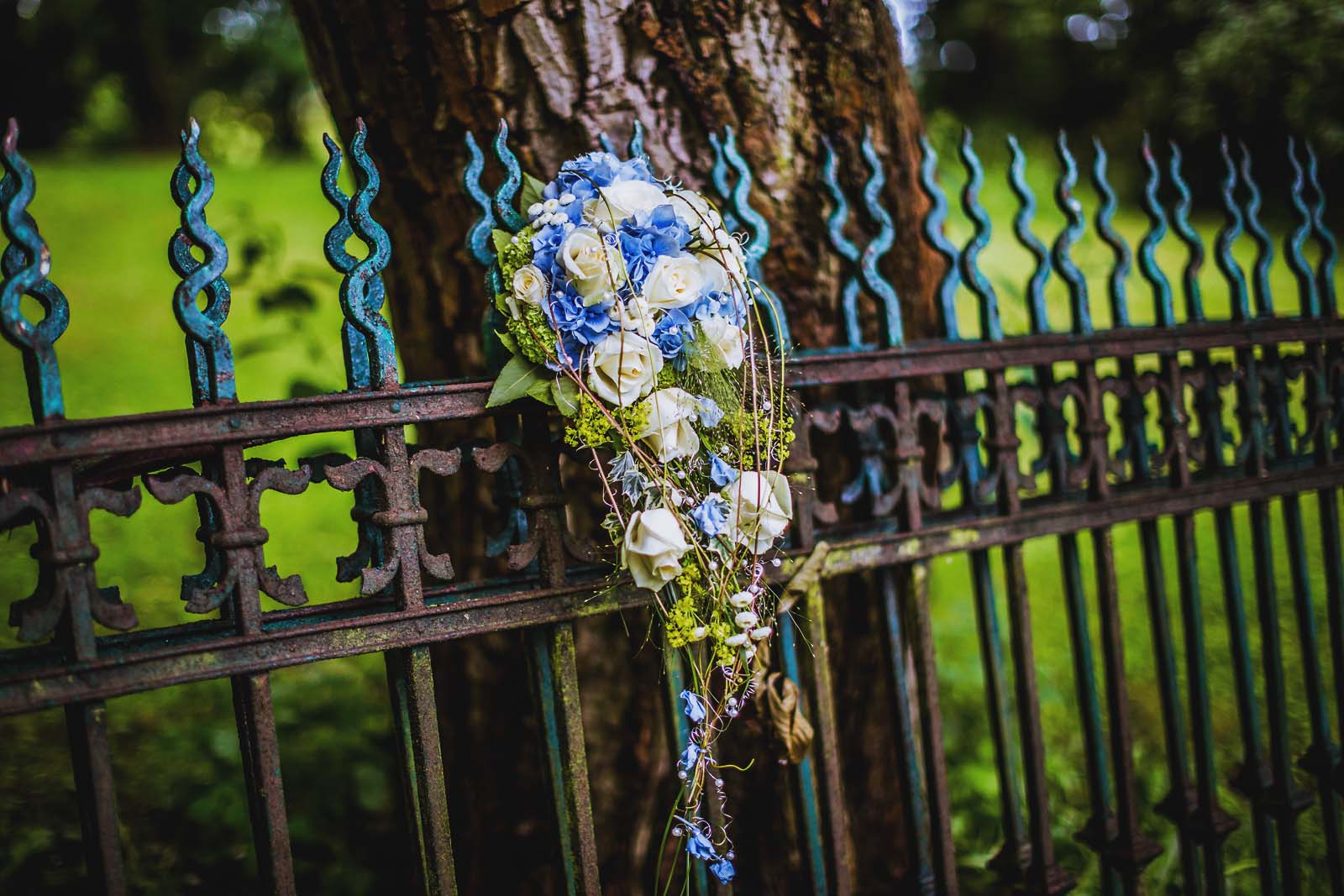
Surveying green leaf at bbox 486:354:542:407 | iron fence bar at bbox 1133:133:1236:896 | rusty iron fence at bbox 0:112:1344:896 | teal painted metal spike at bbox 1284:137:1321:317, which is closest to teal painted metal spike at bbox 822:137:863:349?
rusty iron fence at bbox 0:112:1344:896

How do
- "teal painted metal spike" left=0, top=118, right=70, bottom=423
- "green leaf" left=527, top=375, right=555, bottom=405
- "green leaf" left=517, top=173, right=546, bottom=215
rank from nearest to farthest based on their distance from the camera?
"teal painted metal spike" left=0, top=118, right=70, bottom=423
"green leaf" left=527, top=375, right=555, bottom=405
"green leaf" left=517, top=173, right=546, bottom=215

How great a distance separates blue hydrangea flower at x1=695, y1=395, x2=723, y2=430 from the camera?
159 centimetres

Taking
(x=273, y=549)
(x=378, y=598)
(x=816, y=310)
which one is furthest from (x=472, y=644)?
(x=273, y=549)

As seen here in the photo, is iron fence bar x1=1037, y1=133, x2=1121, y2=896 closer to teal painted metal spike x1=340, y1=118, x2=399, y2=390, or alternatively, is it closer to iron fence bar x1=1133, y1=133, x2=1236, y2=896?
iron fence bar x1=1133, y1=133, x2=1236, y2=896

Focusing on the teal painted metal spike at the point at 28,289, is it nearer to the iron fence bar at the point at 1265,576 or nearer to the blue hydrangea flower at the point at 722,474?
the blue hydrangea flower at the point at 722,474

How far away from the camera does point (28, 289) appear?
1385mm

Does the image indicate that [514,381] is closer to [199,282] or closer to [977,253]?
[199,282]

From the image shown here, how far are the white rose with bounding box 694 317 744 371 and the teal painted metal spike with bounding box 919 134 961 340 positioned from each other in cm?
74

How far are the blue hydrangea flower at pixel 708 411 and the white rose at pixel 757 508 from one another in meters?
0.10

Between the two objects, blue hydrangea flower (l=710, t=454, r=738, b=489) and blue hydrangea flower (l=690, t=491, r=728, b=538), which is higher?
blue hydrangea flower (l=710, t=454, r=738, b=489)

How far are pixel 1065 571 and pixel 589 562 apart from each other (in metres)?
1.24

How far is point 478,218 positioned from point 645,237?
344 mm

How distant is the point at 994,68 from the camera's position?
550 inches

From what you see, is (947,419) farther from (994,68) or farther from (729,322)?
(994,68)
